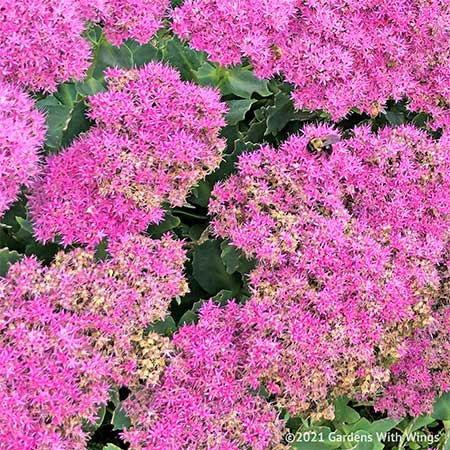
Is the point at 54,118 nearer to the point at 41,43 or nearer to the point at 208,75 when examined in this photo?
the point at 41,43

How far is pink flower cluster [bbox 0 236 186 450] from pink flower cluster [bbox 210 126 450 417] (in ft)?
0.65

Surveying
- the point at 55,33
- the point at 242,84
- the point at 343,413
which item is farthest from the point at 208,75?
the point at 343,413

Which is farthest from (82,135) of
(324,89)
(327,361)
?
(327,361)

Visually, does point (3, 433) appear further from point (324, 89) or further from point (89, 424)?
point (324, 89)

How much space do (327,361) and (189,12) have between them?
2.68 ft

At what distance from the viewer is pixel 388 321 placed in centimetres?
149

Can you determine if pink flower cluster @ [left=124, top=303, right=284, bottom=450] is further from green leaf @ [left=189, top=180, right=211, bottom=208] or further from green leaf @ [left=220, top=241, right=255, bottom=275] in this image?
green leaf @ [left=189, top=180, right=211, bottom=208]

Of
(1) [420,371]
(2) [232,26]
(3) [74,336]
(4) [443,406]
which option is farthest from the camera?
(4) [443,406]

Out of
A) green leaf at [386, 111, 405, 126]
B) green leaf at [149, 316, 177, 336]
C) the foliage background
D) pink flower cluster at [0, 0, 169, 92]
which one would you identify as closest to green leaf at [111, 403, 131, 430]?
the foliage background

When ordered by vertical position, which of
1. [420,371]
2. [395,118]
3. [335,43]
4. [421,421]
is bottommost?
[421,421]

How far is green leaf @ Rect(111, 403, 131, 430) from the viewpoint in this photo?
56.0 inches

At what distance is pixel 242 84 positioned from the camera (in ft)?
5.48

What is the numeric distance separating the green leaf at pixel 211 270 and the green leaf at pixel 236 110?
297 mm

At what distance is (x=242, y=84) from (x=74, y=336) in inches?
28.7
